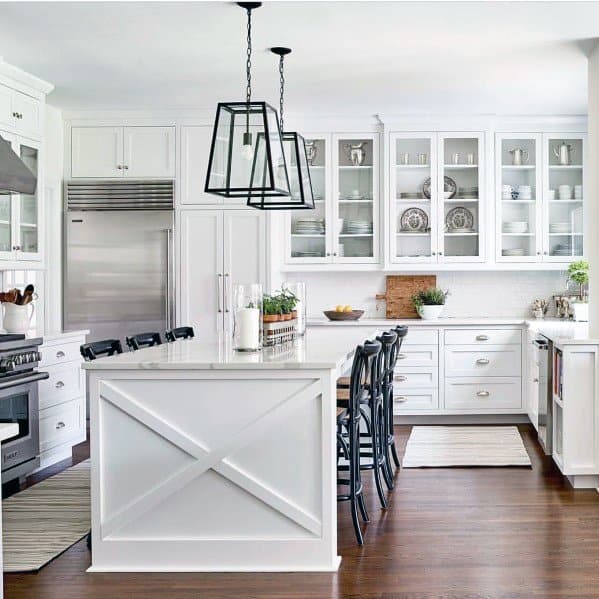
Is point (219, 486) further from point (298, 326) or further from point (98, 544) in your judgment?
point (298, 326)

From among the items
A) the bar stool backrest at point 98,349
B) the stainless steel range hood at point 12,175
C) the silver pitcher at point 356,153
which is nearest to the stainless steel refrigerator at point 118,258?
the silver pitcher at point 356,153

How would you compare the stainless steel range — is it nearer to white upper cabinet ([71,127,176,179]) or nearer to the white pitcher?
the white pitcher

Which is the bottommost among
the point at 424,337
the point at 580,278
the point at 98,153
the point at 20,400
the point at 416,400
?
the point at 416,400

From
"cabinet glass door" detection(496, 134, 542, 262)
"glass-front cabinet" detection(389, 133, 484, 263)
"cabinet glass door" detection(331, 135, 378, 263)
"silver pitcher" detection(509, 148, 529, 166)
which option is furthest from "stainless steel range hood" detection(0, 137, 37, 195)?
"silver pitcher" detection(509, 148, 529, 166)

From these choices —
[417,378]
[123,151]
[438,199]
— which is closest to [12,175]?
[123,151]

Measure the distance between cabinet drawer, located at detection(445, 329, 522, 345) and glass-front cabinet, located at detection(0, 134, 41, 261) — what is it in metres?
3.40

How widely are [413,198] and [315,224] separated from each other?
0.87 m

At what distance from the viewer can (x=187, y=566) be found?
3.95 metres

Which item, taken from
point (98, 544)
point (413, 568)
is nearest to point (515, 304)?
point (413, 568)

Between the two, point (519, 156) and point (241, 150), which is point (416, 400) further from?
point (241, 150)

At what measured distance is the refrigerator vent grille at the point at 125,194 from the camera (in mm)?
7648

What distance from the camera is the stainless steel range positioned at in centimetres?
529

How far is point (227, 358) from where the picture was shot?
4129mm

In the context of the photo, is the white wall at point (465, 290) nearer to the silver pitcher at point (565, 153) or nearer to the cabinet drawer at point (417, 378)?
the cabinet drawer at point (417, 378)
